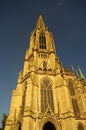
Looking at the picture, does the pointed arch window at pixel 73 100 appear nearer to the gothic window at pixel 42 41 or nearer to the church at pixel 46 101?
the church at pixel 46 101

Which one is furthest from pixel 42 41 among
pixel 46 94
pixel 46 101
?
pixel 46 101

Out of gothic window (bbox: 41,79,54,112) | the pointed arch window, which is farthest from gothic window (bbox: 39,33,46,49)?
gothic window (bbox: 41,79,54,112)

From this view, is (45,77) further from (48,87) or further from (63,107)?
(63,107)

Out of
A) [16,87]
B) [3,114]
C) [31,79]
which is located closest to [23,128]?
[31,79]

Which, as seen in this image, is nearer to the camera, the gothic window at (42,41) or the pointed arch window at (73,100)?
the pointed arch window at (73,100)

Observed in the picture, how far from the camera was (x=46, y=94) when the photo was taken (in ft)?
87.9

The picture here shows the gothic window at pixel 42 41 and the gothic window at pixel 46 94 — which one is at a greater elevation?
the gothic window at pixel 42 41

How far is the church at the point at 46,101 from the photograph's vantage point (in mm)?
22375

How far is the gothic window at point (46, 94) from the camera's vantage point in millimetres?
25344

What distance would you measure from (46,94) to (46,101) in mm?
1458

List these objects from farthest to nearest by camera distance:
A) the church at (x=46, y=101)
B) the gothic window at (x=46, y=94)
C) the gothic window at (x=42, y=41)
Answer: the gothic window at (x=42, y=41), the gothic window at (x=46, y=94), the church at (x=46, y=101)

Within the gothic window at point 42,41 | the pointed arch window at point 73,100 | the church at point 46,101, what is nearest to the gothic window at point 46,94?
the church at point 46,101

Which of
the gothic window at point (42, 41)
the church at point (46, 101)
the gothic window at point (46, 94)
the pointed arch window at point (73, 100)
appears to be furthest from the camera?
the gothic window at point (42, 41)

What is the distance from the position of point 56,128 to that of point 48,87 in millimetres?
8192
